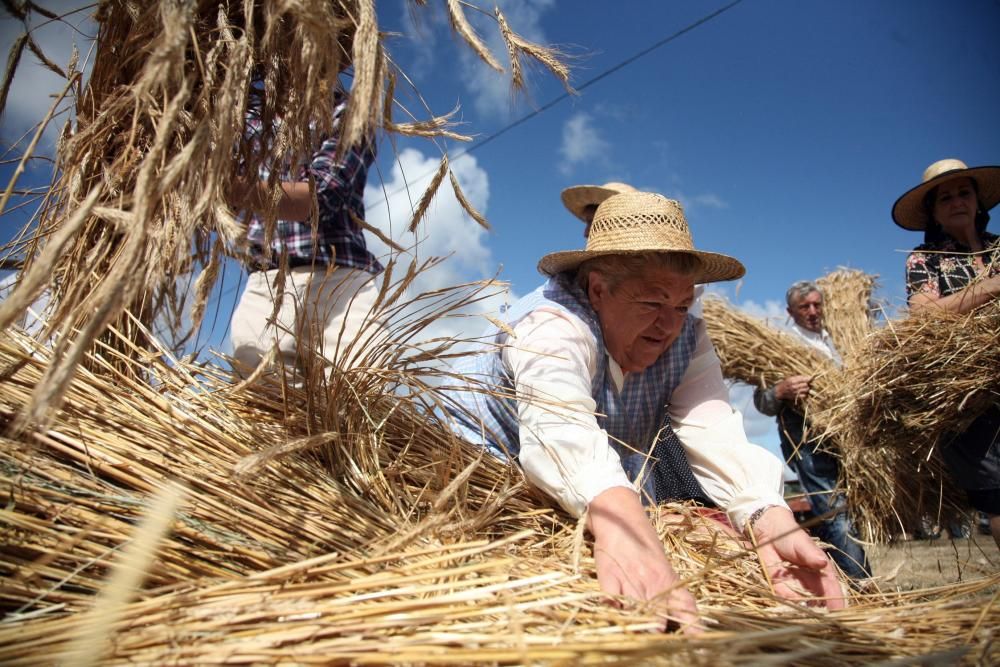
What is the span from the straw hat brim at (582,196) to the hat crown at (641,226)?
1378mm

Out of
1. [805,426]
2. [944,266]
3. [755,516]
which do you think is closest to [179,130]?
[755,516]

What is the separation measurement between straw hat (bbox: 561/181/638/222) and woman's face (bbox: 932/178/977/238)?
53.2 inches

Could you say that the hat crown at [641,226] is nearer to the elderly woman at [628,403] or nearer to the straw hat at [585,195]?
the elderly woman at [628,403]

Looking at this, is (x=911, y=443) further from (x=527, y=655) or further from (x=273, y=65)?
(x=273, y=65)

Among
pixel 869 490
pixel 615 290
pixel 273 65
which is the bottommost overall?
pixel 869 490

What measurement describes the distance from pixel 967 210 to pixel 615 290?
6.57 ft

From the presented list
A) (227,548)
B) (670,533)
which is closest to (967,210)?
(670,533)

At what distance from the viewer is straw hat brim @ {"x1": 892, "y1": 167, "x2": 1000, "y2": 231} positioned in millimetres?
2432

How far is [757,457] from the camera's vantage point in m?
1.39

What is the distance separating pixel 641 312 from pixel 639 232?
0.68ft

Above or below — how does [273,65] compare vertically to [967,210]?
below

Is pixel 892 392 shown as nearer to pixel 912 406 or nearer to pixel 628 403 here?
pixel 912 406

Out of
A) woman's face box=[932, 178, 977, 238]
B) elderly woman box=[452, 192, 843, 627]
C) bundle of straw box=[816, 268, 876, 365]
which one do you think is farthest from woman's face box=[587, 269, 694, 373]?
bundle of straw box=[816, 268, 876, 365]

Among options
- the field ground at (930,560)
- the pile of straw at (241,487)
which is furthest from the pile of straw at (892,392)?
the pile of straw at (241,487)
